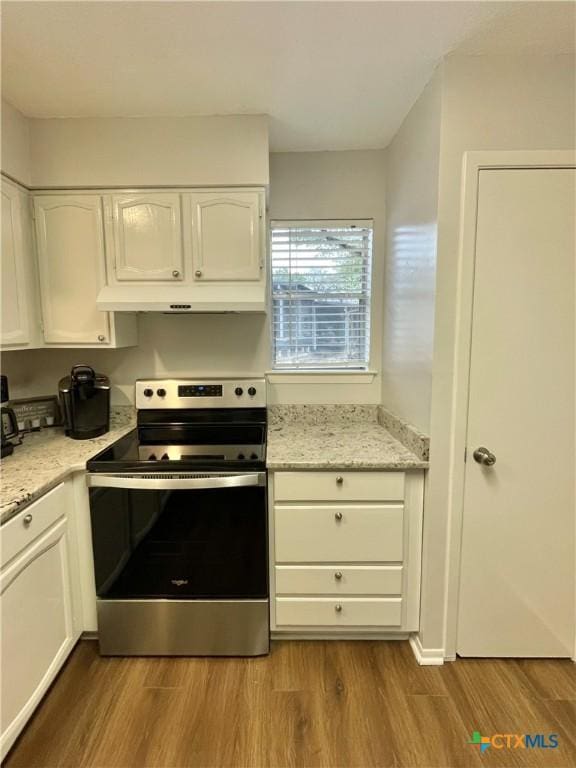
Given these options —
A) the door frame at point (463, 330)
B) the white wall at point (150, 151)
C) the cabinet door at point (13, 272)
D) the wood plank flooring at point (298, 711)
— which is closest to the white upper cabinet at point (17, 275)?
the cabinet door at point (13, 272)

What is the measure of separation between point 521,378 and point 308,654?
1.51 meters

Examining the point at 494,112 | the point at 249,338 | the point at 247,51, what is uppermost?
the point at 247,51

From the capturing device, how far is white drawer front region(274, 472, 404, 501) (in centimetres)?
161

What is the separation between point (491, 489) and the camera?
5.05 feet

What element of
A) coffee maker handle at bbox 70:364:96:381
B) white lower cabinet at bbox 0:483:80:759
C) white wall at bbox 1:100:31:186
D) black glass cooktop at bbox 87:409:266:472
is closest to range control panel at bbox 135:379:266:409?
black glass cooktop at bbox 87:409:266:472

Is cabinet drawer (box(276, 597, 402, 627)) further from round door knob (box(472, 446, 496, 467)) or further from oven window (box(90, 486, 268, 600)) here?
round door knob (box(472, 446, 496, 467))

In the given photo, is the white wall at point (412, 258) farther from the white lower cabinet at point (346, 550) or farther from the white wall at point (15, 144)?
the white wall at point (15, 144)

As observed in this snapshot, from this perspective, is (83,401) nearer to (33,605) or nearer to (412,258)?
(33,605)

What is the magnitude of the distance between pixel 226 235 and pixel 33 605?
1.72 metres

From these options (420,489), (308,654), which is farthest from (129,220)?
(308,654)

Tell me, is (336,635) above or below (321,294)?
below

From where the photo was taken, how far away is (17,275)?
174cm

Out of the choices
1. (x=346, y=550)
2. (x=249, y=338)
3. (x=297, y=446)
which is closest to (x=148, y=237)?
(x=249, y=338)

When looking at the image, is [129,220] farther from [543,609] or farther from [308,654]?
[543,609]
